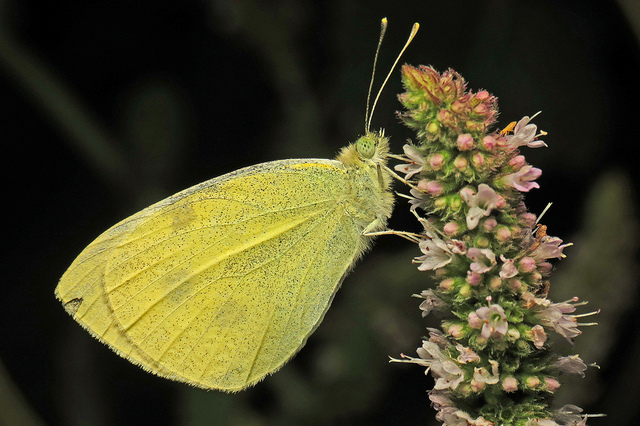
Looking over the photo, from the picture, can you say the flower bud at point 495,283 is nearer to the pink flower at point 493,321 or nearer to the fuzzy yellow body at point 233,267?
the pink flower at point 493,321

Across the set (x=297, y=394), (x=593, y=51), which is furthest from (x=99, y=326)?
(x=593, y=51)

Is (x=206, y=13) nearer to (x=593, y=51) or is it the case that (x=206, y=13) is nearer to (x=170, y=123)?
(x=170, y=123)

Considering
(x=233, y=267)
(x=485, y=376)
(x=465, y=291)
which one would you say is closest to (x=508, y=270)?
(x=465, y=291)

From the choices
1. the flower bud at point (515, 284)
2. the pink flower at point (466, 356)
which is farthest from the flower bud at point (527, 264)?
the pink flower at point (466, 356)

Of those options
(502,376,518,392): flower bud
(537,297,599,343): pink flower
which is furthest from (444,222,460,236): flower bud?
(502,376,518,392): flower bud

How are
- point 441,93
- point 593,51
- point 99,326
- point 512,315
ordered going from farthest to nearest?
1. point 593,51
2. point 99,326
3. point 441,93
4. point 512,315

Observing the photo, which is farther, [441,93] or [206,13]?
[206,13]

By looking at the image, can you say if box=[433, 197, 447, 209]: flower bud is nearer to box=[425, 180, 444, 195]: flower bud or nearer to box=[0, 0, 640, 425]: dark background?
box=[425, 180, 444, 195]: flower bud
